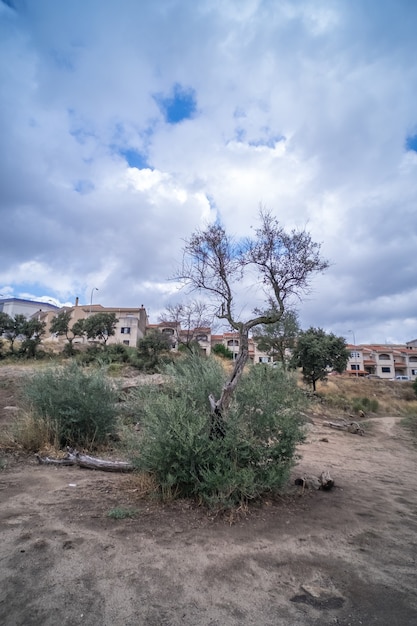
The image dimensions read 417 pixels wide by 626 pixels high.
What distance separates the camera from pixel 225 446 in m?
3.96

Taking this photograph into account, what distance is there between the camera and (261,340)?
26734 millimetres

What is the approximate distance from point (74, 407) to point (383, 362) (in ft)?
211

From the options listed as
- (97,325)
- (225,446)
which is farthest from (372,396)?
(225,446)

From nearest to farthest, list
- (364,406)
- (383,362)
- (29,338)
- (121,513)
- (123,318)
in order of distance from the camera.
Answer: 1. (121,513)
2. (364,406)
3. (29,338)
4. (123,318)
5. (383,362)

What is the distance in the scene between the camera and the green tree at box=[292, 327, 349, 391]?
73.2 feet

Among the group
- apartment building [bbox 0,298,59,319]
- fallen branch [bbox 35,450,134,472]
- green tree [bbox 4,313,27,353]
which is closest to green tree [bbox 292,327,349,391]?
fallen branch [bbox 35,450,134,472]

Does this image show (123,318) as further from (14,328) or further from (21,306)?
(21,306)

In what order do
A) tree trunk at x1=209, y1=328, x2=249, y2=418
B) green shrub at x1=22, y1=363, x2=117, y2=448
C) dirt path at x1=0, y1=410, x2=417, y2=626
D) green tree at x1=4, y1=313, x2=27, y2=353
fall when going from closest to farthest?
dirt path at x1=0, y1=410, x2=417, y2=626
tree trunk at x1=209, y1=328, x2=249, y2=418
green shrub at x1=22, y1=363, x2=117, y2=448
green tree at x1=4, y1=313, x2=27, y2=353

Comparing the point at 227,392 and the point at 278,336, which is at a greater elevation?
the point at 278,336

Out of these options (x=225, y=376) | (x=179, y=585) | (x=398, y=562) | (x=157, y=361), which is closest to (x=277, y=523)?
(x=398, y=562)

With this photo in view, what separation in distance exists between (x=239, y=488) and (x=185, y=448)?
0.74 m

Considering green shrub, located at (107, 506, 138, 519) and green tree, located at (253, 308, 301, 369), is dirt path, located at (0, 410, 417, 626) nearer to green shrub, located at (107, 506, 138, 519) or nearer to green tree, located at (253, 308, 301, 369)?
green shrub, located at (107, 506, 138, 519)

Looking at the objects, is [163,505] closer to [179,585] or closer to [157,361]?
[179,585]

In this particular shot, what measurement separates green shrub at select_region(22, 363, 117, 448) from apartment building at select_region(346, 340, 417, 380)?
59649 mm
